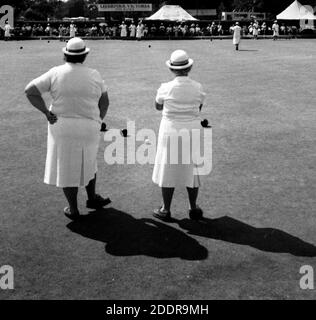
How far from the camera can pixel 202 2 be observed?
74.9 meters

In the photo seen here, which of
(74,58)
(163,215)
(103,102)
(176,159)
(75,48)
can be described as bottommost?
(163,215)

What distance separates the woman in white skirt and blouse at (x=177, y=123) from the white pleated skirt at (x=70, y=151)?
2.65 feet

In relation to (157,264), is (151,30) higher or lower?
higher

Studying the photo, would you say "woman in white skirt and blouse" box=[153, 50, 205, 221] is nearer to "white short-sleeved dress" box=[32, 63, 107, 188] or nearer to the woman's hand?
"white short-sleeved dress" box=[32, 63, 107, 188]

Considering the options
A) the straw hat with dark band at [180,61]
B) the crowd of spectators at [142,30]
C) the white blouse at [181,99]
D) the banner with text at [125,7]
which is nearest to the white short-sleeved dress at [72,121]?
the white blouse at [181,99]

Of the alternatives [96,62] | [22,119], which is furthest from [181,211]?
[96,62]

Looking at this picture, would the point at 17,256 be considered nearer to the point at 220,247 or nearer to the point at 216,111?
the point at 220,247

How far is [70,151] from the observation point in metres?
5.48

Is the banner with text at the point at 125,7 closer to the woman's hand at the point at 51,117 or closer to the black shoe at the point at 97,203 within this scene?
the black shoe at the point at 97,203

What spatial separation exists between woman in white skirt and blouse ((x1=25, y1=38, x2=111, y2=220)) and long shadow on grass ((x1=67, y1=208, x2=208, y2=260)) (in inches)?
11.6

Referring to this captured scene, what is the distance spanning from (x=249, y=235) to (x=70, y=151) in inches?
84.2

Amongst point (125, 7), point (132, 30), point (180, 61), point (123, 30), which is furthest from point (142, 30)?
point (180, 61)

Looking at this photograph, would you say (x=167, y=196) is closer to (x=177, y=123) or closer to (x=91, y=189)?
(x=177, y=123)
